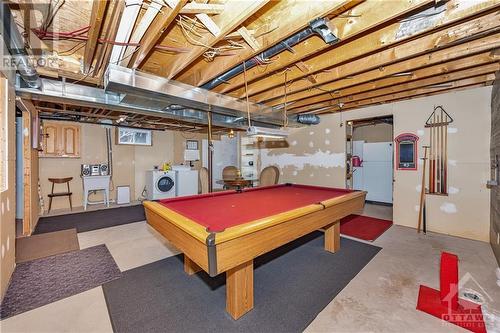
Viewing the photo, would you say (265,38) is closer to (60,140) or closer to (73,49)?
(73,49)

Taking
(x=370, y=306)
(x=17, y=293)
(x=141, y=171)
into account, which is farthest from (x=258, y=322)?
(x=141, y=171)

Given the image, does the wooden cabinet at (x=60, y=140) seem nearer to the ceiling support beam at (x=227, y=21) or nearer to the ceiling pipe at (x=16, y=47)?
the ceiling pipe at (x=16, y=47)

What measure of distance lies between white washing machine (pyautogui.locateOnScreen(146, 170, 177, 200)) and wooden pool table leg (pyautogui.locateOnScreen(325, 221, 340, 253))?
5.01 meters

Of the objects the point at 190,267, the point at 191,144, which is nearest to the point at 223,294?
the point at 190,267

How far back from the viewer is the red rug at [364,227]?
386cm

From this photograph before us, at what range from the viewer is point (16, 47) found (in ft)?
6.93

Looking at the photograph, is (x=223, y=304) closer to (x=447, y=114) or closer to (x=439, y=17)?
(x=439, y=17)

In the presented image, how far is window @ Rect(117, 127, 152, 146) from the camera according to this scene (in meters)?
6.68

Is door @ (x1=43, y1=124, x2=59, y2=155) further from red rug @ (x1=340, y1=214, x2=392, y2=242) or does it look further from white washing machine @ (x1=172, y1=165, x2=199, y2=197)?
red rug @ (x1=340, y1=214, x2=392, y2=242)

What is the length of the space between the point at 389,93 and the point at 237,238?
398cm

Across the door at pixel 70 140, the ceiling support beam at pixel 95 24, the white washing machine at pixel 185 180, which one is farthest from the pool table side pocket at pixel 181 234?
the door at pixel 70 140

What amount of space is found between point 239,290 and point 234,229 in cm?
72

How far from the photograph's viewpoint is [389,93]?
3953 mm

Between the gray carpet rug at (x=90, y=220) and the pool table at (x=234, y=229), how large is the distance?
110 inches
